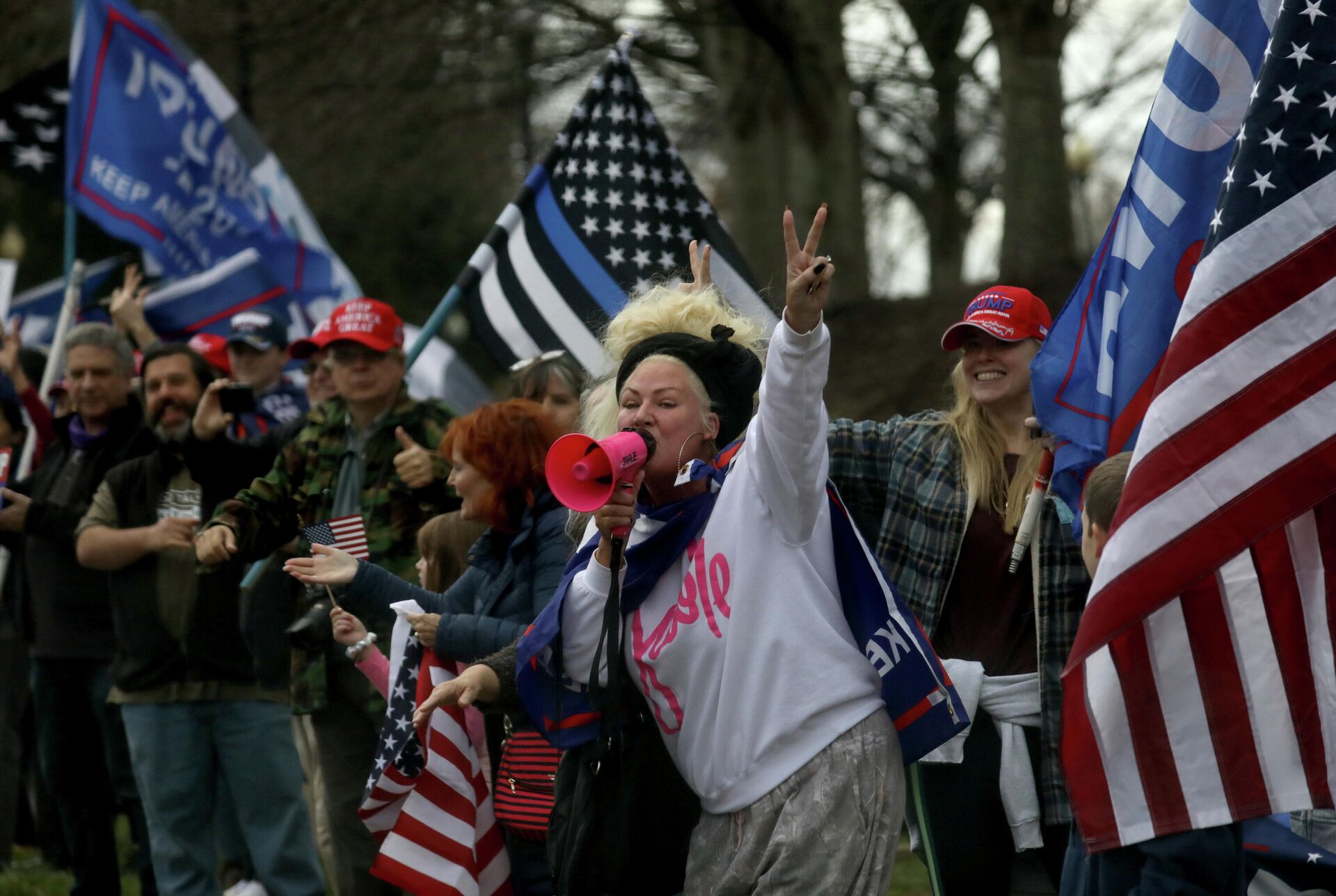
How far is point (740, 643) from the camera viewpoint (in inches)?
128

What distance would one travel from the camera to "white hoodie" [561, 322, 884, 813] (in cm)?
324

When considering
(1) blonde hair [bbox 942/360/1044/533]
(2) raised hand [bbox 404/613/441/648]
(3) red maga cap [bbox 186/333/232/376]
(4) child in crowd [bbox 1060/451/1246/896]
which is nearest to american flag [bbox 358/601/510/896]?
(2) raised hand [bbox 404/613/441/648]

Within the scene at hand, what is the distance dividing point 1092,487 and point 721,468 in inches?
33.1

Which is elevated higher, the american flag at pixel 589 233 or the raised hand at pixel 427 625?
the american flag at pixel 589 233

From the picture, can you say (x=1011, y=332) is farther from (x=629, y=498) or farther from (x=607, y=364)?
(x=629, y=498)

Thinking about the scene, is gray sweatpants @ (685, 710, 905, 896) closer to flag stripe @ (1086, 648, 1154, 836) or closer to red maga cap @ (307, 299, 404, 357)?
flag stripe @ (1086, 648, 1154, 836)

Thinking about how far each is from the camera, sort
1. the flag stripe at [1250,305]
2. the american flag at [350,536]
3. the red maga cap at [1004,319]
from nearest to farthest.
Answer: the flag stripe at [1250,305]
the red maga cap at [1004,319]
the american flag at [350,536]

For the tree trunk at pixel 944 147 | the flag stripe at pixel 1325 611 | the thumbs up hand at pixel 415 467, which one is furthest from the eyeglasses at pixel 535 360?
the tree trunk at pixel 944 147

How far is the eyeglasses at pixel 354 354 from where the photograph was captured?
5.74 m

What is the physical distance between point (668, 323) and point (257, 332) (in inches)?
166

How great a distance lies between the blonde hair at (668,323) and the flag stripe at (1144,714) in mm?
1014

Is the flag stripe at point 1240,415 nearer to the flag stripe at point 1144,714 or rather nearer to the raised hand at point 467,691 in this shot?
the flag stripe at point 1144,714

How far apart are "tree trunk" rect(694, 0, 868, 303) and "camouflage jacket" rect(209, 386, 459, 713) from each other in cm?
578

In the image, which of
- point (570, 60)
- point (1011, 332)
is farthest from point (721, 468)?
point (570, 60)
